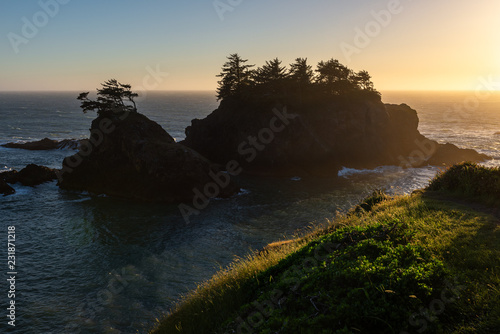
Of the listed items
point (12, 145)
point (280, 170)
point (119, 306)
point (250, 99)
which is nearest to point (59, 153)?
point (12, 145)

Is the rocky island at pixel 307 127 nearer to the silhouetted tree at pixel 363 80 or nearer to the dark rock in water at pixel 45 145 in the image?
the silhouetted tree at pixel 363 80

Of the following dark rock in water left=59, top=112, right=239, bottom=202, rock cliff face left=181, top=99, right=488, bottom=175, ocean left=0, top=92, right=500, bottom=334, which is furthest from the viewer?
rock cliff face left=181, top=99, right=488, bottom=175

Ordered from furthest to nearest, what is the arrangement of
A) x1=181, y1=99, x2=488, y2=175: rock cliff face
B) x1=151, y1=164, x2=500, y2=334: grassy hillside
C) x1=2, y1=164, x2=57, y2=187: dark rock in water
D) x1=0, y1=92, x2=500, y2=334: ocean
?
x1=181, y1=99, x2=488, y2=175: rock cliff face < x1=2, y1=164, x2=57, y2=187: dark rock in water < x1=0, y1=92, x2=500, y2=334: ocean < x1=151, y1=164, x2=500, y2=334: grassy hillside

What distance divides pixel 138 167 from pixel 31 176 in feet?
54.2

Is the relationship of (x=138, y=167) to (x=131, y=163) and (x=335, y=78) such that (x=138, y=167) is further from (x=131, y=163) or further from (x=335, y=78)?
(x=335, y=78)

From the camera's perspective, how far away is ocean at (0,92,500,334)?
16.8 meters

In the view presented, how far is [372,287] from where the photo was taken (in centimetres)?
568

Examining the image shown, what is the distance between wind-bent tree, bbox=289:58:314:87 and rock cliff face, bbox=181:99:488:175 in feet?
17.8

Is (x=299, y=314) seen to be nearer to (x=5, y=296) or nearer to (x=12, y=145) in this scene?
(x=5, y=296)

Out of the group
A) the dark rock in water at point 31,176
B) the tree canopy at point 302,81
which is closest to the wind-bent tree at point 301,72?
the tree canopy at point 302,81

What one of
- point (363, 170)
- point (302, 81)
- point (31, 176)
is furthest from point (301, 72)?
point (31, 176)

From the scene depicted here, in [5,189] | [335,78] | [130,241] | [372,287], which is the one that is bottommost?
[130,241]

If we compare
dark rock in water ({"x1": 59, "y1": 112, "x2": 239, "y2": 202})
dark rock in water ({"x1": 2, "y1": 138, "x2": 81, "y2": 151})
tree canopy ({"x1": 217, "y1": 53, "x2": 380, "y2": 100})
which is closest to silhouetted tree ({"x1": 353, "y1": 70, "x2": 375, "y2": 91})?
tree canopy ({"x1": 217, "y1": 53, "x2": 380, "y2": 100})

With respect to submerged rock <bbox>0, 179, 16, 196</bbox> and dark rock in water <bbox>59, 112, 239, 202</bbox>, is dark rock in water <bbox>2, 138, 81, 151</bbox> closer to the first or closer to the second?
dark rock in water <bbox>59, 112, 239, 202</bbox>
